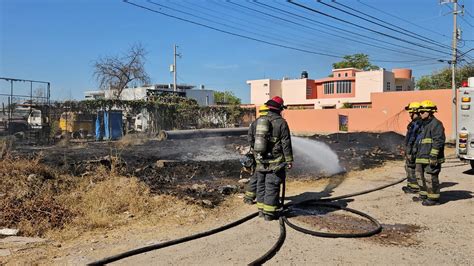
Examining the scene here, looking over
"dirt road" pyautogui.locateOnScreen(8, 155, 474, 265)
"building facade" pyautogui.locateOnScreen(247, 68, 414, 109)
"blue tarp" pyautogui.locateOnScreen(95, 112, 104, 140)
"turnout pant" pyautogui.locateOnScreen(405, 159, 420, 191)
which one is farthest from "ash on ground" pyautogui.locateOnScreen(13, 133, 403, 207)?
"building facade" pyautogui.locateOnScreen(247, 68, 414, 109)

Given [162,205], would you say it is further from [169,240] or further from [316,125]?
[316,125]

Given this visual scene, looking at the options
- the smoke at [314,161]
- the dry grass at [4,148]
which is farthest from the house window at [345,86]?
the dry grass at [4,148]

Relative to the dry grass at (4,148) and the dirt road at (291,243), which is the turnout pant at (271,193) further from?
the dry grass at (4,148)

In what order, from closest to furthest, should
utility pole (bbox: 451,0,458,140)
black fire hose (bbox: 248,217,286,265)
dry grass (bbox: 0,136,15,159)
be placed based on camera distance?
black fire hose (bbox: 248,217,286,265) → dry grass (bbox: 0,136,15,159) → utility pole (bbox: 451,0,458,140)

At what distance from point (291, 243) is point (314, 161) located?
26.2 feet

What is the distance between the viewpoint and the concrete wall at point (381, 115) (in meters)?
28.4

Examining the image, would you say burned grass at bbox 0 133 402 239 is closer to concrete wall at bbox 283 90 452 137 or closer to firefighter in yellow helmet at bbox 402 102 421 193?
firefighter in yellow helmet at bbox 402 102 421 193

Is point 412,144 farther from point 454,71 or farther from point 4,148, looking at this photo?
point 454,71

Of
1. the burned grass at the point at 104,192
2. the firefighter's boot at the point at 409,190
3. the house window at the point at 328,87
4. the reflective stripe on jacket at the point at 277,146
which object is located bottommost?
the firefighter's boot at the point at 409,190

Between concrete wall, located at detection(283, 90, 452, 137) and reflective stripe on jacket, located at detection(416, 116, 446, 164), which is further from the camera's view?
concrete wall, located at detection(283, 90, 452, 137)

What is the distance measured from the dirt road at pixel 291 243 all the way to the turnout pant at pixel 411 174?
3.58 ft

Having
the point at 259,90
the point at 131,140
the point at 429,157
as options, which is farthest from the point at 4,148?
the point at 259,90

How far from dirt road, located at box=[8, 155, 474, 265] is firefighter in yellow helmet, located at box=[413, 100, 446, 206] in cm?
31

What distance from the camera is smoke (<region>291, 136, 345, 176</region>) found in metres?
11.4
